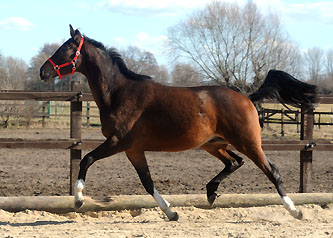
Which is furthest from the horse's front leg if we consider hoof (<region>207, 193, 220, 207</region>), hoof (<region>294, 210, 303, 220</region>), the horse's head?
hoof (<region>294, 210, 303, 220</region>)

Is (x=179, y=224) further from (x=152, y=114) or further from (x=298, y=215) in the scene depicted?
(x=298, y=215)

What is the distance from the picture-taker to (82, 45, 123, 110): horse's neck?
17.4 feet

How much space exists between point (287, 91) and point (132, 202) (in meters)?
2.38

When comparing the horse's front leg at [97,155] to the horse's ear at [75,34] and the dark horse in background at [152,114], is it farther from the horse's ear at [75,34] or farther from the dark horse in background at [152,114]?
the horse's ear at [75,34]

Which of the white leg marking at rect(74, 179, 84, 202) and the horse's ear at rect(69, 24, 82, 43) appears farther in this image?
the horse's ear at rect(69, 24, 82, 43)

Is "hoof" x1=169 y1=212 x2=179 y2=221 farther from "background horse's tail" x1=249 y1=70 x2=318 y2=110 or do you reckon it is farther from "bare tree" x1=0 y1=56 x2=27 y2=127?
"bare tree" x1=0 y1=56 x2=27 y2=127

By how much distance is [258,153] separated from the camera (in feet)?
17.1

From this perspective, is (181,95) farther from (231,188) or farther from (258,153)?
(231,188)

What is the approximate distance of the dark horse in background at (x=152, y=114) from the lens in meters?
5.08

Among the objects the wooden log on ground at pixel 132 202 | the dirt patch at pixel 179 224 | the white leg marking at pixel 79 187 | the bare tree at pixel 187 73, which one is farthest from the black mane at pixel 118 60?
the bare tree at pixel 187 73

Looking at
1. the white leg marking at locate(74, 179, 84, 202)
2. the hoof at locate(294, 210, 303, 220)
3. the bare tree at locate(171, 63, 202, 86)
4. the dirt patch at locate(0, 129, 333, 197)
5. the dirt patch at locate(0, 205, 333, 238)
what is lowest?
the dirt patch at locate(0, 129, 333, 197)

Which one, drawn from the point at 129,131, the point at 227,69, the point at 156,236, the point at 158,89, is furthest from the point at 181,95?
the point at 227,69

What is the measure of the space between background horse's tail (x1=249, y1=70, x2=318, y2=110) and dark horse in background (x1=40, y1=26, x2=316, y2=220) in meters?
0.57

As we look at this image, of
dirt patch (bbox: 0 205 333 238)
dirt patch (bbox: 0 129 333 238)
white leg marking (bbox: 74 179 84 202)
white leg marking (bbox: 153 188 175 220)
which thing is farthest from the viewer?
white leg marking (bbox: 153 188 175 220)
